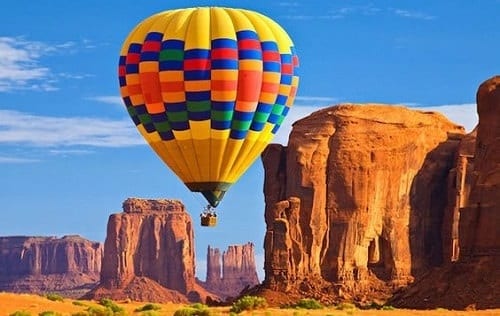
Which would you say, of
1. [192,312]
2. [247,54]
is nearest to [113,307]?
[192,312]

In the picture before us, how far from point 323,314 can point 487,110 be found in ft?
65.7

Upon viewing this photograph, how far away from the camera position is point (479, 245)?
63281 mm

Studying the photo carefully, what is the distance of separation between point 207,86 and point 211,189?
182 inches

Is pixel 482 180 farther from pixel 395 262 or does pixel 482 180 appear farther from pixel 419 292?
pixel 395 262

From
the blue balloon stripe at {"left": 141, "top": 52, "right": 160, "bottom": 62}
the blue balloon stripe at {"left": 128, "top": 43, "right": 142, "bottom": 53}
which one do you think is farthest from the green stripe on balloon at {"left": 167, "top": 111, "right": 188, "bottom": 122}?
the blue balloon stripe at {"left": 128, "top": 43, "right": 142, "bottom": 53}

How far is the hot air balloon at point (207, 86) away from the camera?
55125mm

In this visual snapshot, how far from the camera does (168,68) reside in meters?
55.2

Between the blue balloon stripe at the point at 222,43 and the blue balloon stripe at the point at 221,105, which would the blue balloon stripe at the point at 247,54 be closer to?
the blue balloon stripe at the point at 222,43

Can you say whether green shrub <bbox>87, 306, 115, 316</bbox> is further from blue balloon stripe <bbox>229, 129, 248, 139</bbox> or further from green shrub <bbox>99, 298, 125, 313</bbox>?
blue balloon stripe <bbox>229, 129, 248, 139</bbox>

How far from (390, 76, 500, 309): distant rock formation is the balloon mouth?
40.1 feet

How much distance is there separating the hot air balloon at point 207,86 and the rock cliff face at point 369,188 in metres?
54.8

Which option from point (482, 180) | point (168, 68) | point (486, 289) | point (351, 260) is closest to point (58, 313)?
point (168, 68)

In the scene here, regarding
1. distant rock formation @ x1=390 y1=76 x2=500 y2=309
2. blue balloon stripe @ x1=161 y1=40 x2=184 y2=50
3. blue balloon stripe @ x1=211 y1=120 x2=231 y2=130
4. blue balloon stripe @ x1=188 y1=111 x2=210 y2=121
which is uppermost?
blue balloon stripe @ x1=161 y1=40 x2=184 y2=50

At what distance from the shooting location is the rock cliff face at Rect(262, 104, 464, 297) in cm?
11281
